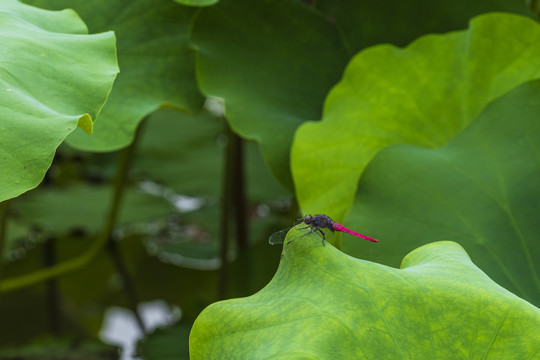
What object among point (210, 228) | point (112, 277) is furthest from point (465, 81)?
point (112, 277)

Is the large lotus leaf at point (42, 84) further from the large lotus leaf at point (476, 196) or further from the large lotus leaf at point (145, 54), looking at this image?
the large lotus leaf at point (476, 196)

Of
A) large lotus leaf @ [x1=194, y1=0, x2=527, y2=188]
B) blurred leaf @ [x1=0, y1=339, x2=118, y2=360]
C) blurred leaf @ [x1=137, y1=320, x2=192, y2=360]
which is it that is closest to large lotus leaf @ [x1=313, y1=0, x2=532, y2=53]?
large lotus leaf @ [x1=194, y1=0, x2=527, y2=188]

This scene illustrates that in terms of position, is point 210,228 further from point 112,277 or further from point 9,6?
point 9,6

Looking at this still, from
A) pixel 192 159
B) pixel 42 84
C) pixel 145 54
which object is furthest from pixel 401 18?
pixel 192 159

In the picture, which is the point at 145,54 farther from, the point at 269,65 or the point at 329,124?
the point at 329,124

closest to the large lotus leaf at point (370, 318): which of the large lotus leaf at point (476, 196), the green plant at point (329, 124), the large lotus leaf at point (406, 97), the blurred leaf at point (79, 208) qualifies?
the green plant at point (329, 124)
